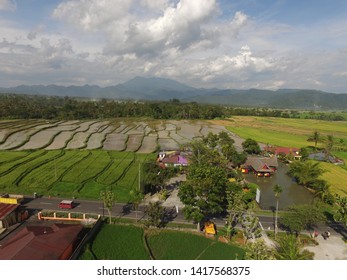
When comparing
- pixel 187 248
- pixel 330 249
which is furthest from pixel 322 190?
pixel 187 248

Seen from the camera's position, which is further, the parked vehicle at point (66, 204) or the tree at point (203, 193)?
the parked vehicle at point (66, 204)

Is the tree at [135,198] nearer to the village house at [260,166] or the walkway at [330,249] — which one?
the walkway at [330,249]

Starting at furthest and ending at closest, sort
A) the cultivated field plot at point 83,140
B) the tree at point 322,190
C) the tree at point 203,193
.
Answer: the cultivated field plot at point 83,140, the tree at point 322,190, the tree at point 203,193

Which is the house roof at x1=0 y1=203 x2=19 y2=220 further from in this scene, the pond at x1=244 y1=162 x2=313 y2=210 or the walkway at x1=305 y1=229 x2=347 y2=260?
the walkway at x1=305 y1=229 x2=347 y2=260

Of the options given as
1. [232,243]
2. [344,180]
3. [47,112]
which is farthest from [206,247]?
[47,112]

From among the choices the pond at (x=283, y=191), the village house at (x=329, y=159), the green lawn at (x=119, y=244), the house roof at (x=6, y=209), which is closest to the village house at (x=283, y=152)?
the village house at (x=329, y=159)

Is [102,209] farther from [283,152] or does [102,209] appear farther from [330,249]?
[283,152]

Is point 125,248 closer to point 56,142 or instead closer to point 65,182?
point 65,182
